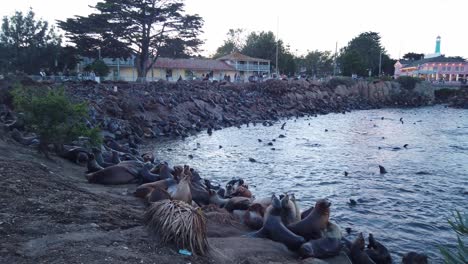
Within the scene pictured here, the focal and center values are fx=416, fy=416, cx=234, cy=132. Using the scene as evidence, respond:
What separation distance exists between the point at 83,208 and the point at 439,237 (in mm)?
10464

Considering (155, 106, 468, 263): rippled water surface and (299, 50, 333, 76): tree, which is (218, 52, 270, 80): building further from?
(155, 106, 468, 263): rippled water surface

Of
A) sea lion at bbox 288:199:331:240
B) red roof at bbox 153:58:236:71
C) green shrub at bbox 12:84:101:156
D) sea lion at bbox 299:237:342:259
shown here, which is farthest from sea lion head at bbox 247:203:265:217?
red roof at bbox 153:58:236:71

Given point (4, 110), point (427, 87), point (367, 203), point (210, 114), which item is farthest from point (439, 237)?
point (427, 87)

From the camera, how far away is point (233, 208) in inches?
498

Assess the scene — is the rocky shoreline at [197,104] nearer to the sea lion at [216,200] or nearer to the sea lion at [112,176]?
the sea lion at [112,176]

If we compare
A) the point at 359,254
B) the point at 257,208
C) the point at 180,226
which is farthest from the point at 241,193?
the point at 180,226

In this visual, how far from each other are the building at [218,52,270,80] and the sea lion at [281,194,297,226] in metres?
67.6

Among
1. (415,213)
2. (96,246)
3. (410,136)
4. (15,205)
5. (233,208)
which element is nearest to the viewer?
(96,246)

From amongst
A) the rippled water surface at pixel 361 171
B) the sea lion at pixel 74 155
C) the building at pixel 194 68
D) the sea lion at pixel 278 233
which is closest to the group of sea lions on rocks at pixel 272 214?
the sea lion at pixel 278 233

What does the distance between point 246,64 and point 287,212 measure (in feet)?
235

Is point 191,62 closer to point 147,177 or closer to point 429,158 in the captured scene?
point 429,158

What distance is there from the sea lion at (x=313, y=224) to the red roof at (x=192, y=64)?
2311 inches

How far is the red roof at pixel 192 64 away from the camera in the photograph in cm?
6853

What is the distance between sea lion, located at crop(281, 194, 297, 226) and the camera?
36.3ft
